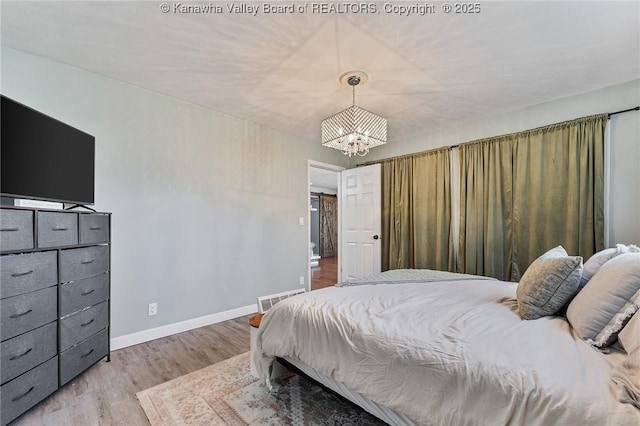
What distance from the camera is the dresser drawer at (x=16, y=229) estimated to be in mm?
1502

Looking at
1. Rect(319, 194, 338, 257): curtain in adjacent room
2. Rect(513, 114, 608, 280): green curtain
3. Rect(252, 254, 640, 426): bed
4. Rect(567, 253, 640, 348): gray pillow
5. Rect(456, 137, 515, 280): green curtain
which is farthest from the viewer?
Rect(319, 194, 338, 257): curtain in adjacent room

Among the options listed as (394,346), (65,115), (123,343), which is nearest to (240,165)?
(65,115)

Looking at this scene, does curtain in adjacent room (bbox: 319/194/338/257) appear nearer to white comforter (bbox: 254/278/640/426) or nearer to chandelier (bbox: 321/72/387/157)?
chandelier (bbox: 321/72/387/157)

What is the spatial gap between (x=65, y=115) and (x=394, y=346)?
9.98 ft

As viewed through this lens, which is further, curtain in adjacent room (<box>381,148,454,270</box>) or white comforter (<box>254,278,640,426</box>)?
curtain in adjacent room (<box>381,148,454,270</box>)

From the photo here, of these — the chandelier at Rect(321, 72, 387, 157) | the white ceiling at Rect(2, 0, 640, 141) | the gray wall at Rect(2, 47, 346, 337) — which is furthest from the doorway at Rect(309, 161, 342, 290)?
the white ceiling at Rect(2, 0, 640, 141)

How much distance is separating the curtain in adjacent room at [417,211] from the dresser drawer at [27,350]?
3.72 m

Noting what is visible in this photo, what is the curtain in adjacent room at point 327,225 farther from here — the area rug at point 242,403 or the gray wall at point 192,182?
the area rug at point 242,403

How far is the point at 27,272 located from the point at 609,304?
9.66ft

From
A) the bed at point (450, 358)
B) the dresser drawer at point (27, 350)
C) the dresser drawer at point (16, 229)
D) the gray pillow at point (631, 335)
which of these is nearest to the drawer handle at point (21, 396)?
the dresser drawer at point (27, 350)

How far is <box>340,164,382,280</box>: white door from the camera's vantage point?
4363mm

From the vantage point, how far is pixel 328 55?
2166mm

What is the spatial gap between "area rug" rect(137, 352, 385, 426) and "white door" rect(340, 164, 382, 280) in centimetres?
266

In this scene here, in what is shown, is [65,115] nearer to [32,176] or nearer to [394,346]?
[32,176]
